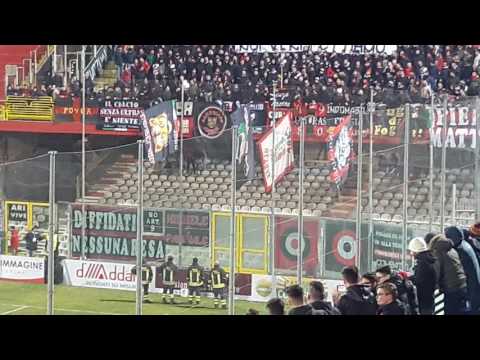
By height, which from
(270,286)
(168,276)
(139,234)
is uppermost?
(139,234)

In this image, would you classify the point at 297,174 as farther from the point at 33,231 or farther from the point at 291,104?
the point at 291,104

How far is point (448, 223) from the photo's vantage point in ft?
A: 34.6

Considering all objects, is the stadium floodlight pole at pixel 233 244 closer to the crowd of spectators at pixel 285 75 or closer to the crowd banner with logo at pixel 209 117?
the crowd of spectators at pixel 285 75

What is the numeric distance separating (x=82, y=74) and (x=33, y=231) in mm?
9466

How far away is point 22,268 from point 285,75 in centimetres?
998

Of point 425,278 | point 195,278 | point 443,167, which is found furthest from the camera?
point 195,278

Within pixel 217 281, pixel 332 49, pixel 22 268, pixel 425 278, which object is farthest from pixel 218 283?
pixel 332 49

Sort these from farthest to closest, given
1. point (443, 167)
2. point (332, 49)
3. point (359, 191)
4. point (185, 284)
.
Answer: point (332, 49)
point (185, 284)
point (359, 191)
point (443, 167)

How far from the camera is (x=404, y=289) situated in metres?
7.07

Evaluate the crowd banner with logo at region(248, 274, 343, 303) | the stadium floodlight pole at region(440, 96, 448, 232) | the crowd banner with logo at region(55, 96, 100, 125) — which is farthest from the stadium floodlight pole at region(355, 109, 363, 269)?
the crowd banner with logo at region(55, 96, 100, 125)

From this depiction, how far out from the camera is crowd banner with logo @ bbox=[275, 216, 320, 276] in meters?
11.2

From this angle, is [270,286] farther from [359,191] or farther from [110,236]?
[110,236]

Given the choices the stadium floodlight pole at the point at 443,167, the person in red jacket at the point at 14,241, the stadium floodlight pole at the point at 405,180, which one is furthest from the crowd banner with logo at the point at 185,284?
the stadium floodlight pole at the point at 443,167
